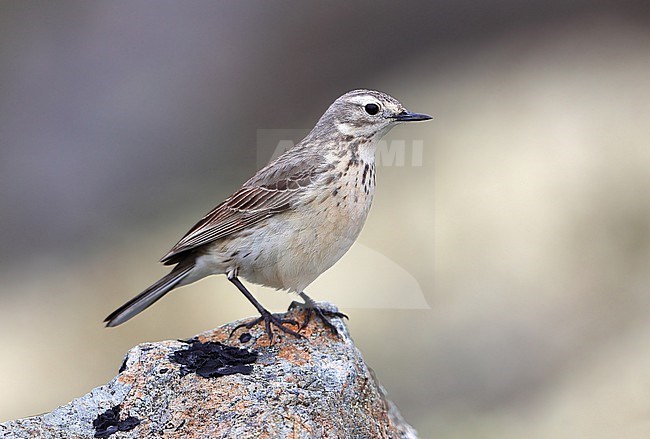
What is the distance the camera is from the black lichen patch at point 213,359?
494cm

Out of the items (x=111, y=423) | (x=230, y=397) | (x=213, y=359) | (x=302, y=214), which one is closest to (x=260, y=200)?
(x=302, y=214)

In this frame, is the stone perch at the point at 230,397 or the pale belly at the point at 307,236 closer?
the stone perch at the point at 230,397

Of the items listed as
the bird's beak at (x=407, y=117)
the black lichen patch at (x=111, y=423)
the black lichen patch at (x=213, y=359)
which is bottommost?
the black lichen patch at (x=111, y=423)

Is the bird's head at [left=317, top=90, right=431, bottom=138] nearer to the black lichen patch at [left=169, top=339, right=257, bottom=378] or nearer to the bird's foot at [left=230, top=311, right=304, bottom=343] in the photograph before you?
the bird's foot at [left=230, top=311, right=304, bottom=343]

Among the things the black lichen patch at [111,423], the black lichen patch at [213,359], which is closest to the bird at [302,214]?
the black lichen patch at [213,359]

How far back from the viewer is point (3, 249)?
12867mm

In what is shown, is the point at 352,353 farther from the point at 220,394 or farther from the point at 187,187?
the point at 187,187

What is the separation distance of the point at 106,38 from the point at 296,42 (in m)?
2.95

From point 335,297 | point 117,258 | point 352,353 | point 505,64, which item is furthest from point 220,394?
point 505,64

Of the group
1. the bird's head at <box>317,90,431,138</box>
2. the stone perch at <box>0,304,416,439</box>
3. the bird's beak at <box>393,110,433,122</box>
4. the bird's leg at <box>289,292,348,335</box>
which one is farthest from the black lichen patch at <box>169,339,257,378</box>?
the bird's beak at <box>393,110,433,122</box>

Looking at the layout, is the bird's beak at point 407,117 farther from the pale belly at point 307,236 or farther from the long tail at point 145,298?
the long tail at point 145,298

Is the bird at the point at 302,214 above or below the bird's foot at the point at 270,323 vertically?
above

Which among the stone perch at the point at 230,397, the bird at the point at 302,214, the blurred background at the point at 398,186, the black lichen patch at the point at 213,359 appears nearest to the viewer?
the stone perch at the point at 230,397

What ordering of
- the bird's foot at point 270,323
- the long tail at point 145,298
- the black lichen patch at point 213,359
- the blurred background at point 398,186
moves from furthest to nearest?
1. the blurred background at point 398,186
2. the long tail at point 145,298
3. the bird's foot at point 270,323
4. the black lichen patch at point 213,359
